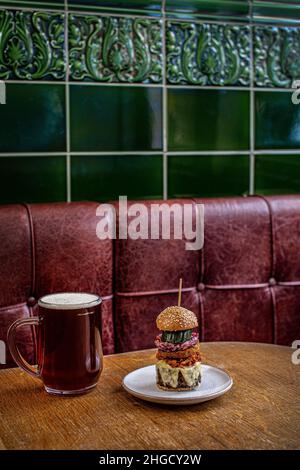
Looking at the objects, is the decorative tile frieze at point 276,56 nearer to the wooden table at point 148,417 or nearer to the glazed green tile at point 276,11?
the glazed green tile at point 276,11

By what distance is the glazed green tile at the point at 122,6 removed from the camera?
218 centimetres

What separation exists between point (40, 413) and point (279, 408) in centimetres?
42

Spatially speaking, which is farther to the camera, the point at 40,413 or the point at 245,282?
the point at 245,282

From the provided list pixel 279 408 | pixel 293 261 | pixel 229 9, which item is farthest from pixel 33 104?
pixel 279 408

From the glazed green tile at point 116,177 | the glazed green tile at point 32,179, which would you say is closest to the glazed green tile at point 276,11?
the glazed green tile at point 116,177

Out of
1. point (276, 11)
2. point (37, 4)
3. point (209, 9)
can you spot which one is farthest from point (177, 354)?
point (276, 11)

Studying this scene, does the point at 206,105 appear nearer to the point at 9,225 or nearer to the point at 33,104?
the point at 33,104

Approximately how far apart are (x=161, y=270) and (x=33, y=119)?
2.12ft

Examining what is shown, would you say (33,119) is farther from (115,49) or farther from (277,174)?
(277,174)

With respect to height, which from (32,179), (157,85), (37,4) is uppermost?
(37,4)

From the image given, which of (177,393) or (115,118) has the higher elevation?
(115,118)

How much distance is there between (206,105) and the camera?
7.75 feet

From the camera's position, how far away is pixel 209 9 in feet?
7.66

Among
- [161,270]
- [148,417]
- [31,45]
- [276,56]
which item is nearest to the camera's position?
[148,417]
